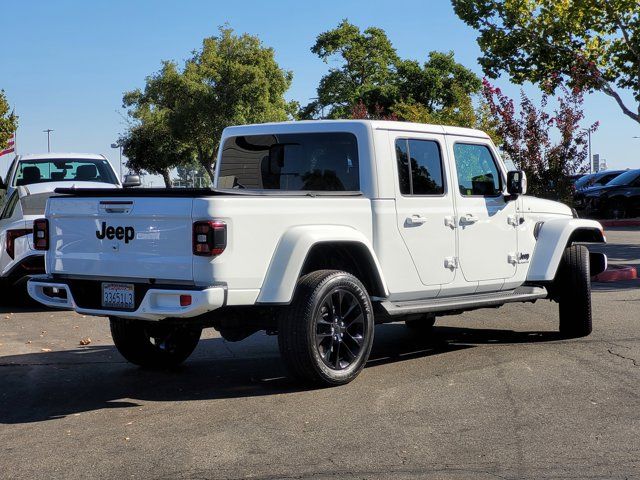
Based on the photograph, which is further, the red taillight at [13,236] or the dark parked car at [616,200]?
the dark parked car at [616,200]

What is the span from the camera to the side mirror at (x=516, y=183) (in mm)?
8508

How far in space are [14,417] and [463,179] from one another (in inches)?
162

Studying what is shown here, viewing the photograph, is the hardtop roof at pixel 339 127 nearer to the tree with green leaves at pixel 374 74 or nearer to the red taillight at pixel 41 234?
the red taillight at pixel 41 234

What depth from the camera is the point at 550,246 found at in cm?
893

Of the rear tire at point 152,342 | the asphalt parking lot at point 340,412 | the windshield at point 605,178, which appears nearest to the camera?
the asphalt parking lot at point 340,412

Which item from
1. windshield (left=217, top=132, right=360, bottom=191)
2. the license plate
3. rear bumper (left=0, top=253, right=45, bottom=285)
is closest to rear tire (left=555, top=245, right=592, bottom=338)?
windshield (left=217, top=132, right=360, bottom=191)

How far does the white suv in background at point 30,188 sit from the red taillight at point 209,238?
167 inches

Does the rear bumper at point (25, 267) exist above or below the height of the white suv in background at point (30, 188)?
below

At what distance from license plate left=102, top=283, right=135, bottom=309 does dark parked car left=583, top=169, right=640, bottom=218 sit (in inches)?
1000

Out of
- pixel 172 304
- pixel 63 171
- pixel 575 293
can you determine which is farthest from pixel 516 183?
pixel 63 171

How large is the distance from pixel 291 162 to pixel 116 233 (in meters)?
1.85

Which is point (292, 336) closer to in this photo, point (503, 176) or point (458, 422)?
point (458, 422)

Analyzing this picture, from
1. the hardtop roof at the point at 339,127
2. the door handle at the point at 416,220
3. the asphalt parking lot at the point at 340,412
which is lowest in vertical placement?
the asphalt parking lot at the point at 340,412

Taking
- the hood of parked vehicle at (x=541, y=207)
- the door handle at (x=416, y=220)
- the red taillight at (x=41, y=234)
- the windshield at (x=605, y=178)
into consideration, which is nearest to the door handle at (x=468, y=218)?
the door handle at (x=416, y=220)
